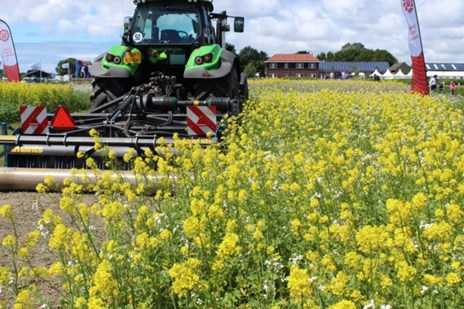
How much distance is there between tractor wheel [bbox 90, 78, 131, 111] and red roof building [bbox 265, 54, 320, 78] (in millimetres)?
95510

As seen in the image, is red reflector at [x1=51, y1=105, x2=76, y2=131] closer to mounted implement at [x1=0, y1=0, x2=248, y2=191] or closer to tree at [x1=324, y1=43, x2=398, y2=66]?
mounted implement at [x1=0, y1=0, x2=248, y2=191]

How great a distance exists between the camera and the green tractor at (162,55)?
741 centimetres

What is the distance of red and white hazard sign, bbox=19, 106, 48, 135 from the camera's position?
6.49 metres

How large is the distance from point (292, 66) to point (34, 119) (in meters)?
99.3

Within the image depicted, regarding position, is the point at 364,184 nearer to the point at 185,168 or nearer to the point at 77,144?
the point at 185,168

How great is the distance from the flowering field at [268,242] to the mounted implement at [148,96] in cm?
160

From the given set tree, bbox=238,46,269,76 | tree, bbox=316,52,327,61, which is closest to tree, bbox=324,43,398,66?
tree, bbox=316,52,327,61

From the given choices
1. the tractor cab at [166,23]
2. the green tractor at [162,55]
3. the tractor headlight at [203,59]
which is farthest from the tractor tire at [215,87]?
the tractor cab at [166,23]

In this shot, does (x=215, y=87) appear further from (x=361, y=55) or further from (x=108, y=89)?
(x=361, y=55)

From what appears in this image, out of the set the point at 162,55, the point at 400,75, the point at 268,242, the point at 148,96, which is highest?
the point at 400,75

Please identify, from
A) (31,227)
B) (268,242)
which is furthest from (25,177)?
(268,242)

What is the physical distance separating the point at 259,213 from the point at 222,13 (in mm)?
5774

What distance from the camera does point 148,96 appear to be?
22.2 ft

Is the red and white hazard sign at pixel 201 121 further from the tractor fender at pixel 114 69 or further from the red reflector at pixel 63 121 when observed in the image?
the tractor fender at pixel 114 69
